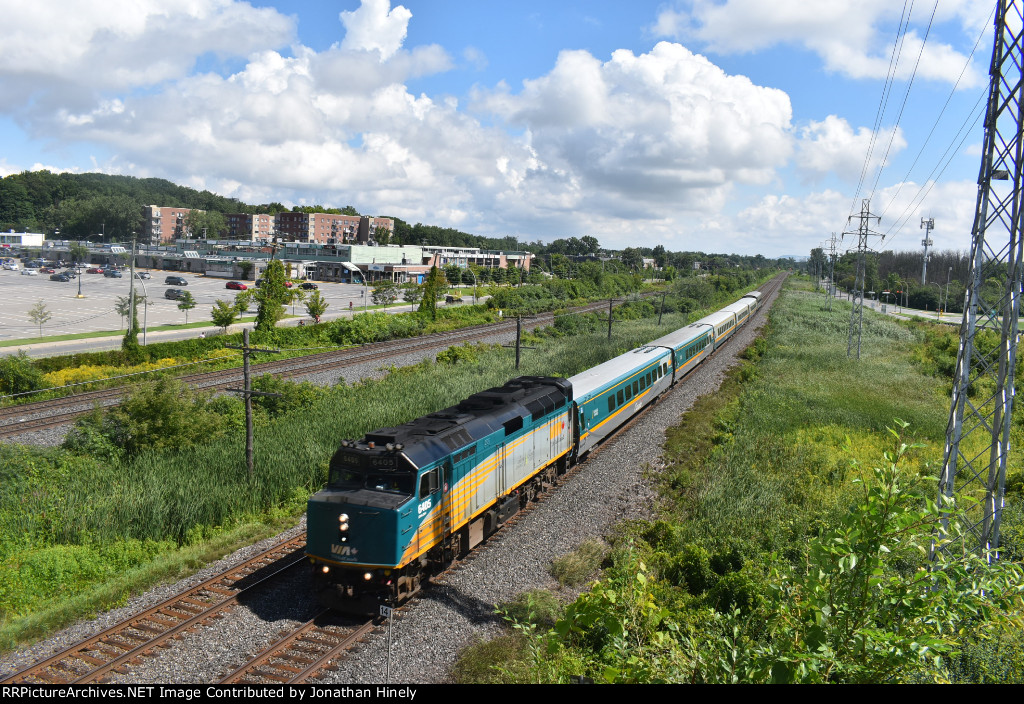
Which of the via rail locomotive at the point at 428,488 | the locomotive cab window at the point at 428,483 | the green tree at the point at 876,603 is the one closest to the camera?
the green tree at the point at 876,603

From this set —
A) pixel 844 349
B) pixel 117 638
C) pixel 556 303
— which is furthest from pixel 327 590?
pixel 556 303

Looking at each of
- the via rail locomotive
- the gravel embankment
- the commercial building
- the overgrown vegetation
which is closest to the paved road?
the via rail locomotive

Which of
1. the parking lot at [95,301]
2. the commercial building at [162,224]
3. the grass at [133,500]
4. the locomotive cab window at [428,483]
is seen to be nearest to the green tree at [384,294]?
the parking lot at [95,301]

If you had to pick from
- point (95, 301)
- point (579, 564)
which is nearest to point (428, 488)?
point (579, 564)

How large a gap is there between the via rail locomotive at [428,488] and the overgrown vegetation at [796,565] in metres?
2.70

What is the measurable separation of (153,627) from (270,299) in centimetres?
4058

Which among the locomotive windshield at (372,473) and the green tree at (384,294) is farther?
the green tree at (384,294)

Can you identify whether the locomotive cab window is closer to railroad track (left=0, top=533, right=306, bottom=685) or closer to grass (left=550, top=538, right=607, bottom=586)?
grass (left=550, top=538, right=607, bottom=586)

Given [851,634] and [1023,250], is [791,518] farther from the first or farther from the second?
[851,634]

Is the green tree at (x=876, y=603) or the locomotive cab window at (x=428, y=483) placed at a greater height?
the green tree at (x=876, y=603)

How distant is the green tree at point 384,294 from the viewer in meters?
82.9

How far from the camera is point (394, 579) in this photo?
1355 centimetres

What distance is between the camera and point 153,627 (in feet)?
43.3

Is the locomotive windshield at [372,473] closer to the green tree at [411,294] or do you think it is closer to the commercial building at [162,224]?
the green tree at [411,294]
